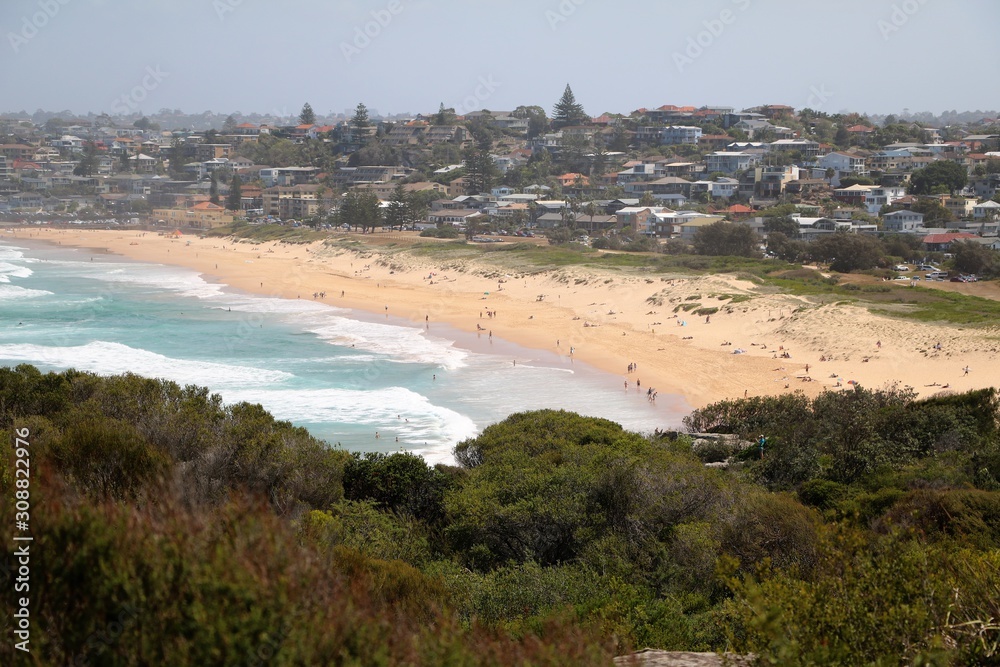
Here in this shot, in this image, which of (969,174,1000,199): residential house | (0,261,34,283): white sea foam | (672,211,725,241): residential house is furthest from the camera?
(969,174,1000,199): residential house

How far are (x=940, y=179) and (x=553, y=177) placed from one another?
112ft

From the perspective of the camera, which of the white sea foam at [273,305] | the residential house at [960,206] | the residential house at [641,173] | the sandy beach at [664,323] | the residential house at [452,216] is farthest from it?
the residential house at [641,173]

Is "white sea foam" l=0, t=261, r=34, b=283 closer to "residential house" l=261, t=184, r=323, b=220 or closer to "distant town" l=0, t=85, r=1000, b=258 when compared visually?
"distant town" l=0, t=85, r=1000, b=258

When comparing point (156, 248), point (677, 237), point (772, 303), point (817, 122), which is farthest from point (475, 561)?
point (817, 122)

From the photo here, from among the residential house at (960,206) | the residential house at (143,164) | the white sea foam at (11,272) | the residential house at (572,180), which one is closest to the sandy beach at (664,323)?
the white sea foam at (11,272)

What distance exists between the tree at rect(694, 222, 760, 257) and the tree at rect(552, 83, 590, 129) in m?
67.5

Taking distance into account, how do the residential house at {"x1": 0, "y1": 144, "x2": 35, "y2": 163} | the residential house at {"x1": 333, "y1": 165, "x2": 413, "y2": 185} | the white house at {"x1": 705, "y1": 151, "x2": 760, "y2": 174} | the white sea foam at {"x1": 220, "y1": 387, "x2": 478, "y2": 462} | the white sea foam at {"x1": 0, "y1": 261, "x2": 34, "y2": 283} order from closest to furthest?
the white sea foam at {"x1": 220, "y1": 387, "x2": 478, "y2": 462} → the white sea foam at {"x1": 0, "y1": 261, "x2": 34, "y2": 283} → the white house at {"x1": 705, "y1": 151, "x2": 760, "y2": 174} → the residential house at {"x1": 333, "y1": 165, "x2": 413, "y2": 185} → the residential house at {"x1": 0, "y1": 144, "x2": 35, "y2": 163}

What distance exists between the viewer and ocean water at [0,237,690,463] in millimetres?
20844

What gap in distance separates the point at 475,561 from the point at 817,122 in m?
105

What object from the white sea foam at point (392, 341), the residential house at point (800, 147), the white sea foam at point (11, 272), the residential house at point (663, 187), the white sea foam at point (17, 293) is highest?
the residential house at point (800, 147)

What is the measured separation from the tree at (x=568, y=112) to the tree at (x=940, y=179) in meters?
53.9

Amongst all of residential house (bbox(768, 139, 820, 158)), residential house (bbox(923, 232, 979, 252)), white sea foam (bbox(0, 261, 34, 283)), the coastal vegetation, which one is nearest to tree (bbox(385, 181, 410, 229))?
white sea foam (bbox(0, 261, 34, 283))

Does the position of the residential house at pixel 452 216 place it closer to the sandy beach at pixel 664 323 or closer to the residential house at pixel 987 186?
the sandy beach at pixel 664 323

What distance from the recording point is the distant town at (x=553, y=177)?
61.8 meters
